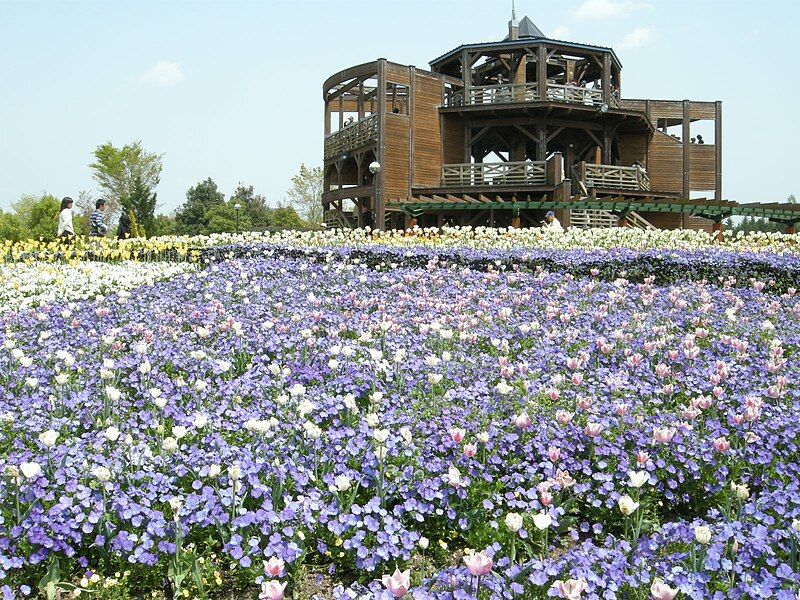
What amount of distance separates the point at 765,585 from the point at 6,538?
3492 mm

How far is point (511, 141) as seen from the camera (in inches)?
1323

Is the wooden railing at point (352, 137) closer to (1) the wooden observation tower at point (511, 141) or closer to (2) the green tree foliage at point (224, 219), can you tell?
(1) the wooden observation tower at point (511, 141)

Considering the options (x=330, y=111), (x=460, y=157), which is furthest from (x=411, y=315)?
(x=330, y=111)

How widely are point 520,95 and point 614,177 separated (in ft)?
18.2

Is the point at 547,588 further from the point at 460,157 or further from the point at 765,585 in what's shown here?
the point at 460,157

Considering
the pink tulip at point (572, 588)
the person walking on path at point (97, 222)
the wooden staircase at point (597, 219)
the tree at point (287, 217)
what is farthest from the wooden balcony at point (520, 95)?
the tree at point (287, 217)

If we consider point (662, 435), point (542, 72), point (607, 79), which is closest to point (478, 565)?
point (662, 435)

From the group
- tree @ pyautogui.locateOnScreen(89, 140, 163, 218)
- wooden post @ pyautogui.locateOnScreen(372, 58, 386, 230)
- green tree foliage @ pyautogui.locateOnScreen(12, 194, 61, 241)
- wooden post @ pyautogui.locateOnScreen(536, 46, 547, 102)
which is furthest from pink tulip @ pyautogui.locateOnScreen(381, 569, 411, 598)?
tree @ pyautogui.locateOnScreen(89, 140, 163, 218)

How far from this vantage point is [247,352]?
21.8 feet

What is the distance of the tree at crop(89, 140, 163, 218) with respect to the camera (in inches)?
2235

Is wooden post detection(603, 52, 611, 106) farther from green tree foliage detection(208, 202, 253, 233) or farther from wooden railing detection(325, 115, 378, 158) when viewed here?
green tree foliage detection(208, 202, 253, 233)

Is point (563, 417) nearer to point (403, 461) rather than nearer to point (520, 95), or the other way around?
point (403, 461)

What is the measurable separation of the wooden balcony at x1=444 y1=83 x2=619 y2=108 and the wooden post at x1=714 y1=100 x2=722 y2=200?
278 inches

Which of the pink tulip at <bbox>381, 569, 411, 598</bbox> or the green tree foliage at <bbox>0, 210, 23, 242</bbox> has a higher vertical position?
the green tree foliage at <bbox>0, 210, 23, 242</bbox>
